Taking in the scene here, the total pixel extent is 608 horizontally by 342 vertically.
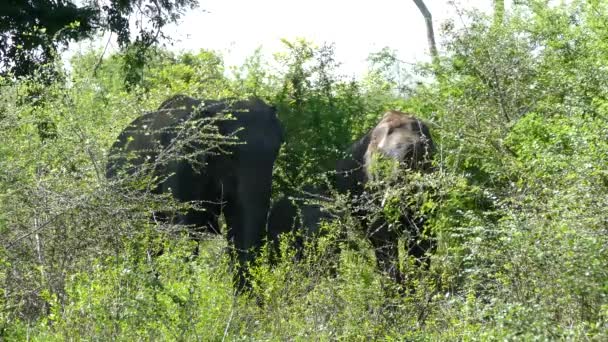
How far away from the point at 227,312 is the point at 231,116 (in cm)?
494

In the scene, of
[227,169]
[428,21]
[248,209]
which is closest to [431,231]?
[248,209]

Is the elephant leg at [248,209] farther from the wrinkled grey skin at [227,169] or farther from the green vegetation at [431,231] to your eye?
the green vegetation at [431,231]

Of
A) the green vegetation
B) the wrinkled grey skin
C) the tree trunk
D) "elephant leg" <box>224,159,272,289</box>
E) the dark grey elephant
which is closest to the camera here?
the green vegetation

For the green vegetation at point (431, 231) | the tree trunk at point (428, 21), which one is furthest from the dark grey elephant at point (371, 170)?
the tree trunk at point (428, 21)

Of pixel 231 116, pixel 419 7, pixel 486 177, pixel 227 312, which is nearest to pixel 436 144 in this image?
pixel 486 177

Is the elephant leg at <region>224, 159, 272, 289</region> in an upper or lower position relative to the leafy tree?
lower

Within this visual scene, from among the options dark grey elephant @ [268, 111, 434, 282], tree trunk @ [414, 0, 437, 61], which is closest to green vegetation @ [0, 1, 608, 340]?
dark grey elephant @ [268, 111, 434, 282]

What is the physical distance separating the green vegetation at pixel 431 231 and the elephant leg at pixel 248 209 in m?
0.35

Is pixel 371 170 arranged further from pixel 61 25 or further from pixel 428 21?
pixel 428 21

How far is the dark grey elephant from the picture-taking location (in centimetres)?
1337

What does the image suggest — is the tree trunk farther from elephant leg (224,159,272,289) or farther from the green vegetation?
elephant leg (224,159,272,289)

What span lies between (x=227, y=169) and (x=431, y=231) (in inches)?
98.2

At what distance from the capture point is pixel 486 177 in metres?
14.4

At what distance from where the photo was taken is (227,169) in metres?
13.6
